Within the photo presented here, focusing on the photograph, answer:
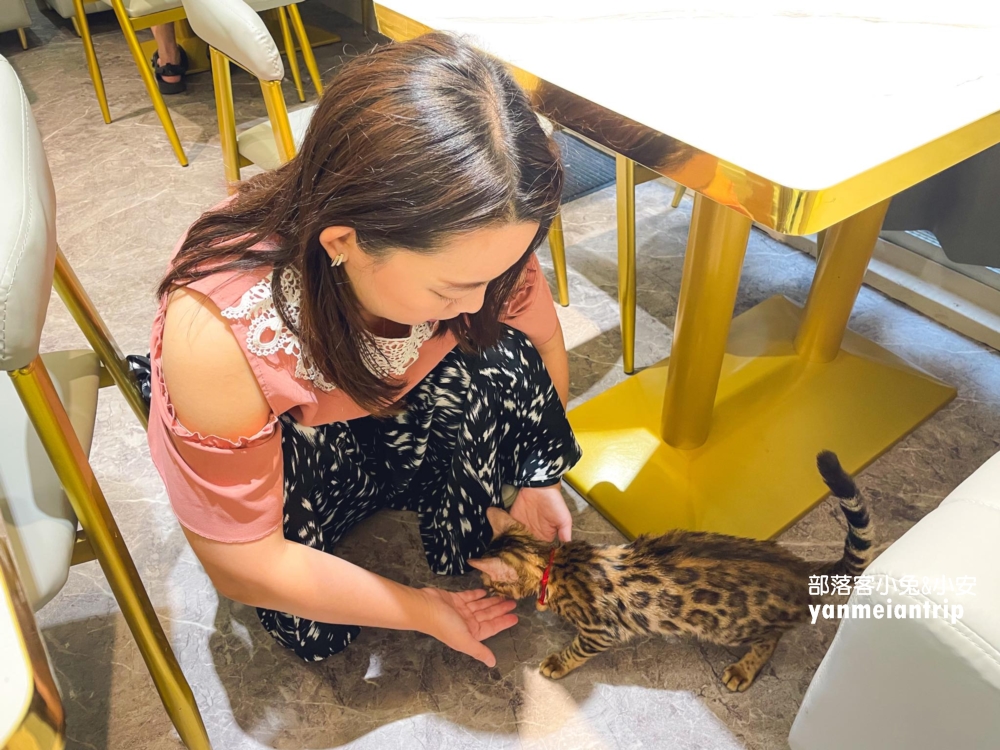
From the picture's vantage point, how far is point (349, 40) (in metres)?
2.96

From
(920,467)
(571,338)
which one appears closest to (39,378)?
(571,338)

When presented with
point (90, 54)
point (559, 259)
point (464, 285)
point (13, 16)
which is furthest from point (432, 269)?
point (13, 16)

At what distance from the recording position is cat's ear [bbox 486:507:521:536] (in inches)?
40.1

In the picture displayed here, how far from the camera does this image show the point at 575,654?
3.29 ft

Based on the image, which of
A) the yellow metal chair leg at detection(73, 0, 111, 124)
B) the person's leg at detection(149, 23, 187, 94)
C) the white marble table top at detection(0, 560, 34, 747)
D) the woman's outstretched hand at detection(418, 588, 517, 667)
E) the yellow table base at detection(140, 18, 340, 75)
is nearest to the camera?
the white marble table top at detection(0, 560, 34, 747)

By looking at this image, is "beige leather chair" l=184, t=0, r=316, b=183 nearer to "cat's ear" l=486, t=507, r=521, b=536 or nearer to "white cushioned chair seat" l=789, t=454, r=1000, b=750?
"cat's ear" l=486, t=507, r=521, b=536

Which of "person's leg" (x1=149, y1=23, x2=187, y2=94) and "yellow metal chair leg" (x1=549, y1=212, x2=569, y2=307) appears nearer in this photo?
"yellow metal chair leg" (x1=549, y1=212, x2=569, y2=307)

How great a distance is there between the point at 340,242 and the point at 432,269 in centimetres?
A: 9

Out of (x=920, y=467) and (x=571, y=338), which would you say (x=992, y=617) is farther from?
(x=571, y=338)

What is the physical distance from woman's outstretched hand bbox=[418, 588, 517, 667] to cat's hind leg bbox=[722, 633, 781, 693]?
0.32m

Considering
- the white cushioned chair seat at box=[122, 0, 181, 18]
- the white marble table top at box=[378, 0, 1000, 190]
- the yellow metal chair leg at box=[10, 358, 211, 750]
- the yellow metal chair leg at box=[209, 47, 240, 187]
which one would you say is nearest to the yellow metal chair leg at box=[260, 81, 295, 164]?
the yellow metal chair leg at box=[209, 47, 240, 187]

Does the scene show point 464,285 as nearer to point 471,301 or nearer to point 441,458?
point 471,301

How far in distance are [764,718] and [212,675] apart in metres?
0.79

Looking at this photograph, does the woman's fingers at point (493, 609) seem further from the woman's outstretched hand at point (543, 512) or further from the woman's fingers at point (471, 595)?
the woman's outstretched hand at point (543, 512)
